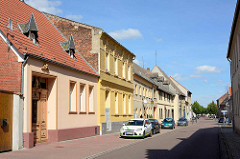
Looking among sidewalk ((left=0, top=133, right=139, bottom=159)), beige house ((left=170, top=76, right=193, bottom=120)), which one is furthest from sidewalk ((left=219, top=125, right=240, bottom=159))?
beige house ((left=170, top=76, right=193, bottom=120))

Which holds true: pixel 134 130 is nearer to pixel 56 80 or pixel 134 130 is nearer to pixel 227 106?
pixel 56 80

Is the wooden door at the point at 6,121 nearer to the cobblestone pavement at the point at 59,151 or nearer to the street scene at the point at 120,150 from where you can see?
the cobblestone pavement at the point at 59,151

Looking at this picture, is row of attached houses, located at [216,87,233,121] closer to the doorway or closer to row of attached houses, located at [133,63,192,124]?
row of attached houses, located at [133,63,192,124]

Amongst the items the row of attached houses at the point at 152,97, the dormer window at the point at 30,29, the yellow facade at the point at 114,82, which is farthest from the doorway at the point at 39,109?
the row of attached houses at the point at 152,97

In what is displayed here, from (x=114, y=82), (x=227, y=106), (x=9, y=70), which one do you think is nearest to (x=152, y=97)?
(x=114, y=82)

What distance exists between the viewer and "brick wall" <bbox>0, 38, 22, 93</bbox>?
15.1 m

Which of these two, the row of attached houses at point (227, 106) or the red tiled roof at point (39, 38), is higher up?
the red tiled roof at point (39, 38)

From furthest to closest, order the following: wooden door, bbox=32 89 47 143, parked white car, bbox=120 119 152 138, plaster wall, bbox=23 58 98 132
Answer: parked white car, bbox=120 119 152 138 < wooden door, bbox=32 89 47 143 < plaster wall, bbox=23 58 98 132

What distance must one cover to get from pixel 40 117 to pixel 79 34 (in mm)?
11024

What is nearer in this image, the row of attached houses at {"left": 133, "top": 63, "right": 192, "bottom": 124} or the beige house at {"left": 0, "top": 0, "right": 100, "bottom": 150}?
the beige house at {"left": 0, "top": 0, "right": 100, "bottom": 150}

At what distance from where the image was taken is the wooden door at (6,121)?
13.8 m

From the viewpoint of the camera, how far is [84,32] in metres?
27.4

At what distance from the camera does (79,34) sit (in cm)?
2753

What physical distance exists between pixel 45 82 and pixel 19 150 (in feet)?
18.3
